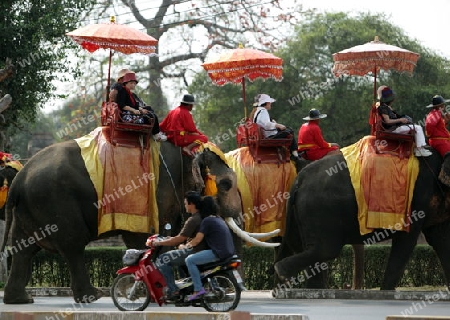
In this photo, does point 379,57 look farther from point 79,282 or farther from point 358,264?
point 79,282

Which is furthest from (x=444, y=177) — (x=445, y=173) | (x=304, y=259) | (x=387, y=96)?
(x=304, y=259)

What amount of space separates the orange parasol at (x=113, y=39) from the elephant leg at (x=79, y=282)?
2652 mm

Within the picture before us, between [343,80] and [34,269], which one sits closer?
[34,269]

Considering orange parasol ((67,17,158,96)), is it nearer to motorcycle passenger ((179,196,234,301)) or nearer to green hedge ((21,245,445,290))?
motorcycle passenger ((179,196,234,301))

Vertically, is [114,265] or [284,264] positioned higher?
[284,264]

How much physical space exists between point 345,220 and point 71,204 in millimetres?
3835

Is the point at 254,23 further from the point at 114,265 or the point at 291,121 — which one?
the point at 114,265

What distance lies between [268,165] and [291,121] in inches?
576

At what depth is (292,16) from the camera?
111 feet

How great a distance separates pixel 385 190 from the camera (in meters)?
15.1

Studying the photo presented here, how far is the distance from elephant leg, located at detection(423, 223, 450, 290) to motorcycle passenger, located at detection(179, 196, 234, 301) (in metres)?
4.22

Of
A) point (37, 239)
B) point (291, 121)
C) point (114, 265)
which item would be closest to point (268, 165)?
point (37, 239)

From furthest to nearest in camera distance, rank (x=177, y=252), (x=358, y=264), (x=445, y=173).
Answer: (x=358, y=264), (x=445, y=173), (x=177, y=252)

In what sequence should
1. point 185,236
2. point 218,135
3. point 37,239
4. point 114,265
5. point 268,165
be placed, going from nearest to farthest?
point 185,236 < point 37,239 < point 268,165 < point 114,265 < point 218,135
